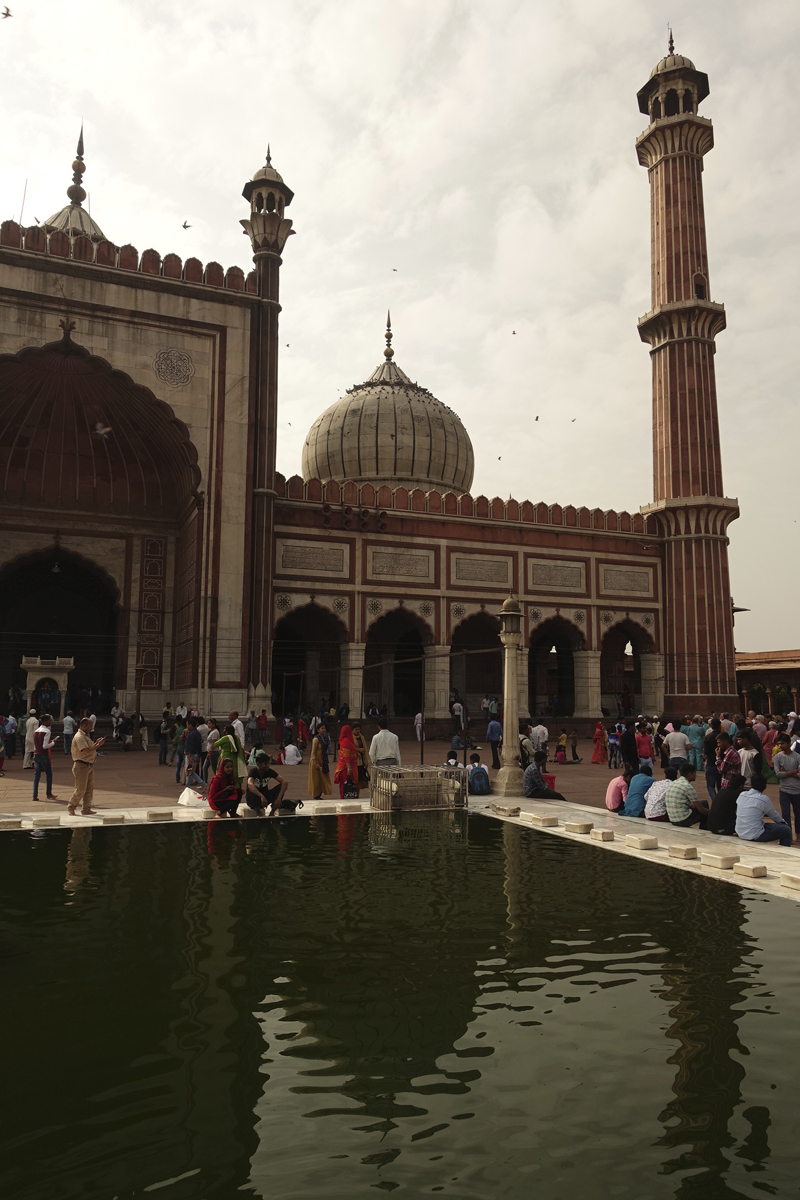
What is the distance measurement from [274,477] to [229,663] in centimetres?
474

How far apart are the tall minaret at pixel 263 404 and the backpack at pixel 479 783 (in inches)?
331

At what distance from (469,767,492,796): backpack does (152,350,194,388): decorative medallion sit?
12.5m

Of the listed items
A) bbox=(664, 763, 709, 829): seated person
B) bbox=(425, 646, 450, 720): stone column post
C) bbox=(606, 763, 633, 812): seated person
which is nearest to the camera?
A: bbox=(664, 763, 709, 829): seated person

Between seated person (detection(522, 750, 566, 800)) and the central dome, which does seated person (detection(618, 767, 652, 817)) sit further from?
the central dome

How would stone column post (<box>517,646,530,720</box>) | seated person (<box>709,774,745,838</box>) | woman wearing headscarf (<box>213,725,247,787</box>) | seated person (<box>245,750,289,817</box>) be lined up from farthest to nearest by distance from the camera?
1. stone column post (<box>517,646,530,720</box>)
2. woman wearing headscarf (<box>213,725,247,787</box>)
3. seated person (<box>245,750,289,817</box>)
4. seated person (<box>709,774,745,838</box>)

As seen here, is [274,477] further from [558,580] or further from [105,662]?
[558,580]

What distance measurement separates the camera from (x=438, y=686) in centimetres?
2223

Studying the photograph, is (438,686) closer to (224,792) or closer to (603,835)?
(224,792)

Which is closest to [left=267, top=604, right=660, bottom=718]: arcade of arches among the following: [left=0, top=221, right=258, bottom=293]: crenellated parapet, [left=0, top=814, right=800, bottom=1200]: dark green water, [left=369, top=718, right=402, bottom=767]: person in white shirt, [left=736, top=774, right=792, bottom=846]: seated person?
[left=0, top=221, right=258, bottom=293]: crenellated parapet

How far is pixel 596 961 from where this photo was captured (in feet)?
14.4

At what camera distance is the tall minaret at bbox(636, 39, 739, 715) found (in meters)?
24.0

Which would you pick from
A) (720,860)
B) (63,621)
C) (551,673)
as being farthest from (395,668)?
(720,860)

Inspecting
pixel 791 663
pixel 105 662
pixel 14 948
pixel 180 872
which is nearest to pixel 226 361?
pixel 105 662

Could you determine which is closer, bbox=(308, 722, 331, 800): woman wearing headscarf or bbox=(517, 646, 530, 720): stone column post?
bbox=(308, 722, 331, 800): woman wearing headscarf
